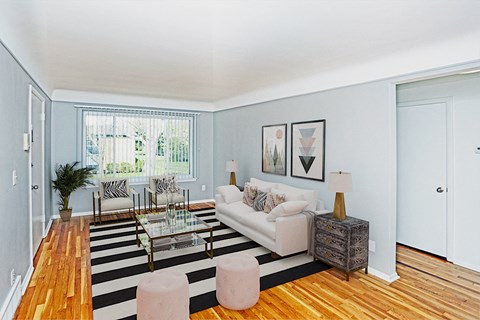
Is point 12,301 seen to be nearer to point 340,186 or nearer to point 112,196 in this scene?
point 112,196

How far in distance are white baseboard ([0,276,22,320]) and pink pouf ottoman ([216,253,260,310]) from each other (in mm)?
1705

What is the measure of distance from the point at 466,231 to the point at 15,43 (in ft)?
17.5

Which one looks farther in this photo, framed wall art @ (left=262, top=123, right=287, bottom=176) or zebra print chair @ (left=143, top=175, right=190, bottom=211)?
zebra print chair @ (left=143, top=175, right=190, bottom=211)

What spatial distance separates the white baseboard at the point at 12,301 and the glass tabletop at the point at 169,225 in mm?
1266

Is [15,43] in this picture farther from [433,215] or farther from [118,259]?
[433,215]

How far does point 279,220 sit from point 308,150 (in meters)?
1.38

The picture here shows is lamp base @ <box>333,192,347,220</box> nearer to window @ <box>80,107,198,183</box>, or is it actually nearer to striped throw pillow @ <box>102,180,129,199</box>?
striped throw pillow @ <box>102,180,129,199</box>

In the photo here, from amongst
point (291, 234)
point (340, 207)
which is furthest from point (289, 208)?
point (340, 207)

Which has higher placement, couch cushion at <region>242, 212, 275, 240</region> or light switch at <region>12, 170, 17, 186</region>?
light switch at <region>12, 170, 17, 186</region>

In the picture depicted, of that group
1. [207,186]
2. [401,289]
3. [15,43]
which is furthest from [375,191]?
[207,186]

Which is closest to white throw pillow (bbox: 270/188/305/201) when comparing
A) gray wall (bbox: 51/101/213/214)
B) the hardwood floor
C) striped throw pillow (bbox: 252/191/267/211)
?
striped throw pillow (bbox: 252/191/267/211)

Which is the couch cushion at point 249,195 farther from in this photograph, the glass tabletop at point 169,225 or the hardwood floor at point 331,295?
the hardwood floor at point 331,295

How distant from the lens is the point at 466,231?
3533 mm

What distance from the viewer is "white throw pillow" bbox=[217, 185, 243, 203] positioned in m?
4.95
